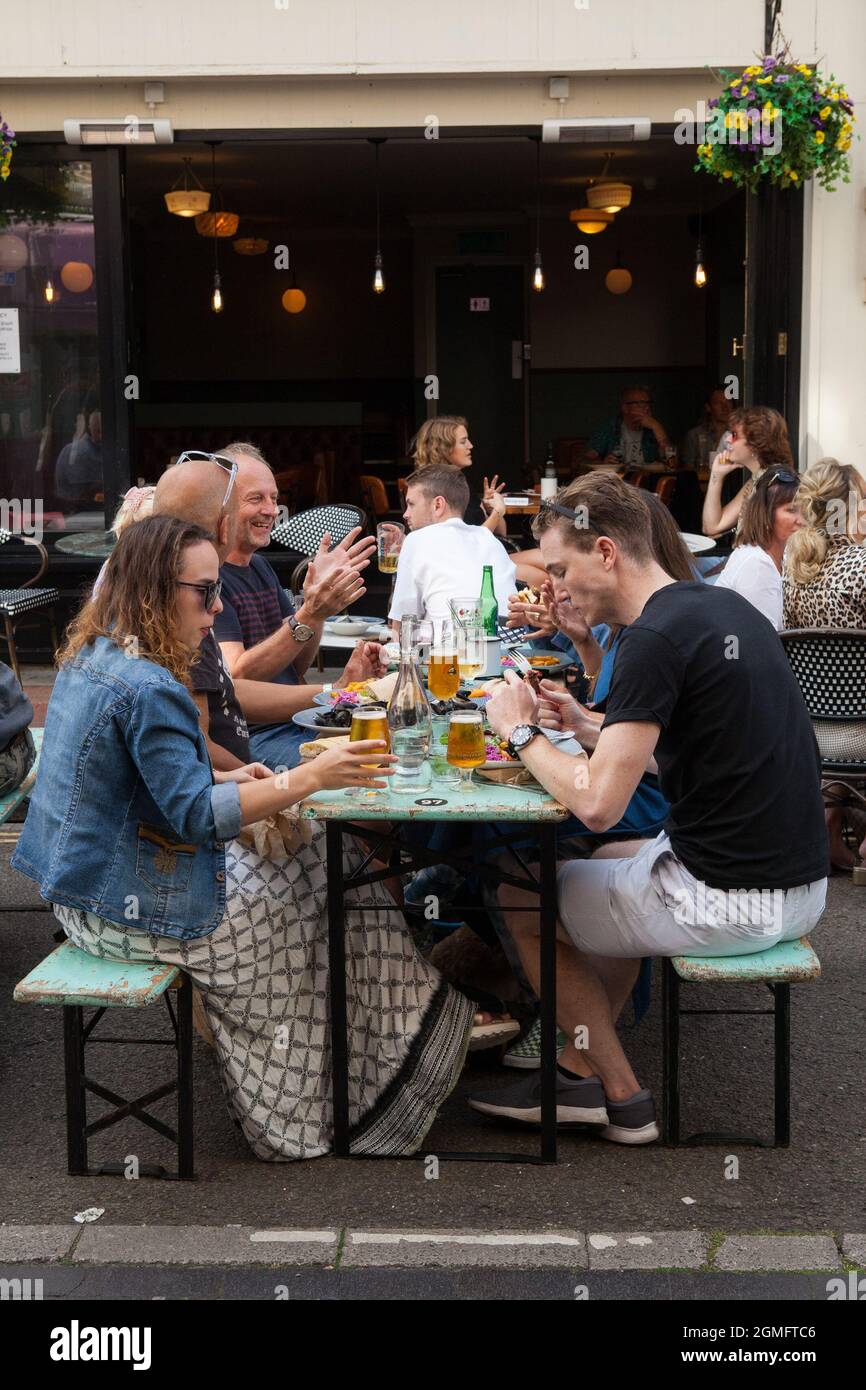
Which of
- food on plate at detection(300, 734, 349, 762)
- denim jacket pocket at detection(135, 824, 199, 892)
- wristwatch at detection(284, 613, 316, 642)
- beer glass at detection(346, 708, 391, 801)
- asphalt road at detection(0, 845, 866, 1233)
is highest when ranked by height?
wristwatch at detection(284, 613, 316, 642)

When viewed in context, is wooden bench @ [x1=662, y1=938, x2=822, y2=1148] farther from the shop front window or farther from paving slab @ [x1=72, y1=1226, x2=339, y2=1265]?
the shop front window

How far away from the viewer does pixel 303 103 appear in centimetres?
818

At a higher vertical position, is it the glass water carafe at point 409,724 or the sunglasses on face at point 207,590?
the sunglasses on face at point 207,590

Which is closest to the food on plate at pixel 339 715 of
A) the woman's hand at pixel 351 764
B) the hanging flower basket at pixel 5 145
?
the woman's hand at pixel 351 764

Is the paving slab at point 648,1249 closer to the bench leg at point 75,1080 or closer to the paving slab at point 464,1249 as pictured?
the paving slab at point 464,1249

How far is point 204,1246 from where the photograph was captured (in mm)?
2969

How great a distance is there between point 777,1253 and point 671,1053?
518 mm

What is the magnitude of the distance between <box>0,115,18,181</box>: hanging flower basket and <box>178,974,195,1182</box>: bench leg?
20.5 feet

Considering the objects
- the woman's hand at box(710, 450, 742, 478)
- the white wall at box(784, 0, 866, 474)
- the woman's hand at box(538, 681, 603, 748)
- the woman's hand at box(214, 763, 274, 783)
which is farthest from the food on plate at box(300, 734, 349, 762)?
the white wall at box(784, 0, 866, 474)

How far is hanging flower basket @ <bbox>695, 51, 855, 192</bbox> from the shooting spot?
7488mm

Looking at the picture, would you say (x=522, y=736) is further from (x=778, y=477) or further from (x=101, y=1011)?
(x=778, y=477)

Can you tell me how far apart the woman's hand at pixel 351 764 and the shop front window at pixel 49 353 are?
6107mm

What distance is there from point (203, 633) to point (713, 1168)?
5.47 feet

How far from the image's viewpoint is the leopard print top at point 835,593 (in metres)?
5.04
